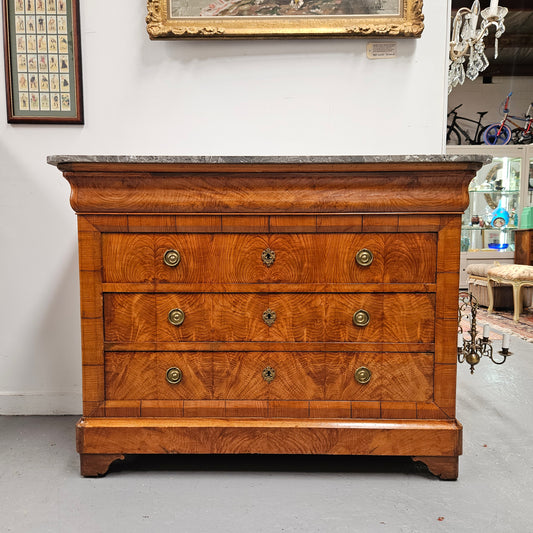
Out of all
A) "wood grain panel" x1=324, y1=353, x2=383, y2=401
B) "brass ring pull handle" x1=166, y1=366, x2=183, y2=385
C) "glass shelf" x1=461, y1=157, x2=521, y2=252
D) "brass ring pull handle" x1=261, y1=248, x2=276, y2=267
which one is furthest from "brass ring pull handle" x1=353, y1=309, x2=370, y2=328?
"glass shelf" x1=461, y1=157, x2=521, y2=252

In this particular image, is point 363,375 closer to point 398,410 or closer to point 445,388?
point 398,410

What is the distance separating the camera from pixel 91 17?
6.42 ft

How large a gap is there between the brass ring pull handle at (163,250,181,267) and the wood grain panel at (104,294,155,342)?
125 millimetres

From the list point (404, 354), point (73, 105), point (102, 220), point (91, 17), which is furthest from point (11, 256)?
point (404, 354)

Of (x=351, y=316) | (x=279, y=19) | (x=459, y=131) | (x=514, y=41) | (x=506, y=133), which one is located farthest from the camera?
(x=459, y=131)

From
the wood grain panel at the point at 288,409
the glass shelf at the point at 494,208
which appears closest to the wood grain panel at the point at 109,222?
the wood grain panel at the point at 288,409

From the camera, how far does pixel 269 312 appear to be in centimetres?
147

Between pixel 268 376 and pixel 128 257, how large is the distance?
1.96ft

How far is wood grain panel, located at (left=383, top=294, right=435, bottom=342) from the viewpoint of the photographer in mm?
1460

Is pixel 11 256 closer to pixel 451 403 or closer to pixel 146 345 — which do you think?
pixel 146 345

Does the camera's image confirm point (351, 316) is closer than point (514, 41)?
Yes

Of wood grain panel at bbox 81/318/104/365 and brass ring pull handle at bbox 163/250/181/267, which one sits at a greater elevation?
brass ring pull handle at bbox 163/250/181/267

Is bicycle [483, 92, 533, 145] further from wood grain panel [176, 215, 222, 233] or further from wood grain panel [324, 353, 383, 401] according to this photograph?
wood grain panel [176, 215, 222, 233]

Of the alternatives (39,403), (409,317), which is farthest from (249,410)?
(39,403)
